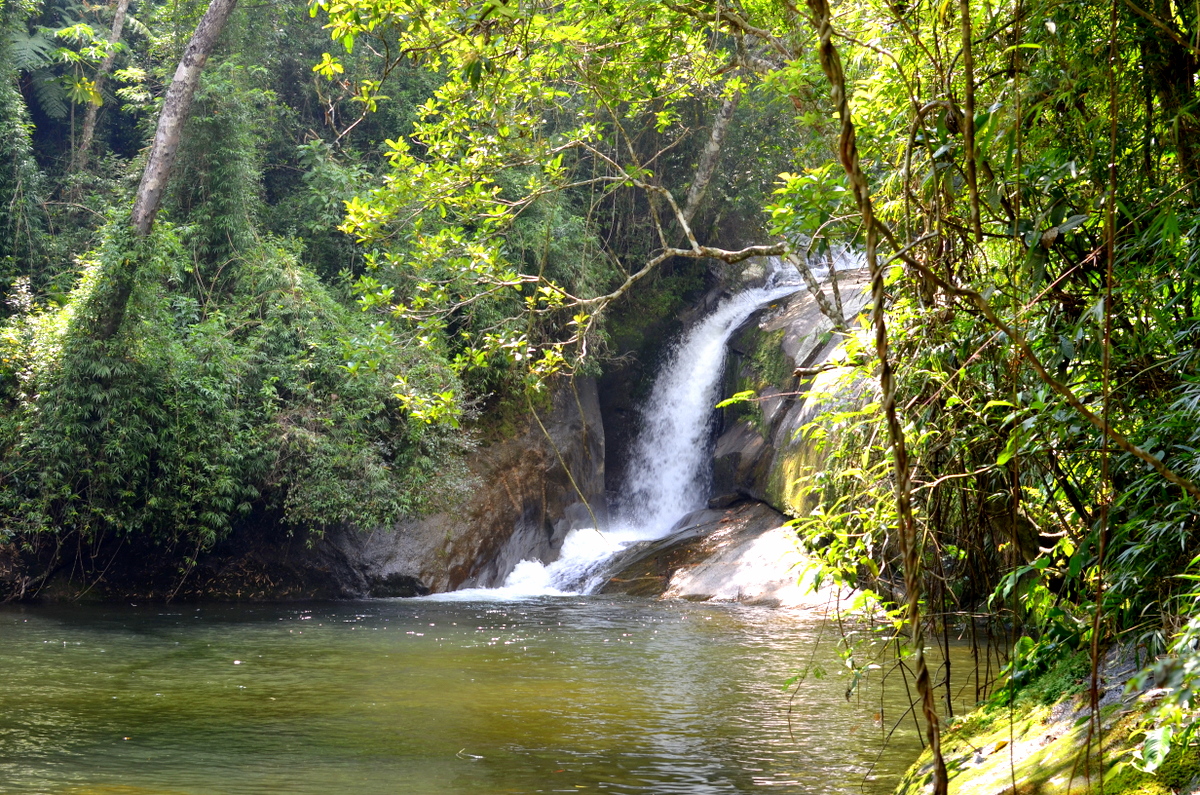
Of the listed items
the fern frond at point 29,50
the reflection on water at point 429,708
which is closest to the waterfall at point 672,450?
the reflection on water at point 429,708

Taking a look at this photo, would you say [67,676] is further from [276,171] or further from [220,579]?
[276,171]

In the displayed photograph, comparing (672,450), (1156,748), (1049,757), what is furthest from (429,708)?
(672,450)

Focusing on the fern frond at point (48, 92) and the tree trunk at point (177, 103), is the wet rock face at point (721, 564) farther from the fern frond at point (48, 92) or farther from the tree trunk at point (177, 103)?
the fern frond at point (48, 92)

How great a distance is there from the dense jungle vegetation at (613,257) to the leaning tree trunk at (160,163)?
10 cm

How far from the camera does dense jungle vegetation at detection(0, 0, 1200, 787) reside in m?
2.91

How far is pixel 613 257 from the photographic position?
1369 cm

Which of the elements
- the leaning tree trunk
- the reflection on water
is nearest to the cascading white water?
the reflection on water

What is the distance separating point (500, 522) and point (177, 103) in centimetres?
767

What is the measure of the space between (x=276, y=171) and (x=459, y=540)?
28.4ft

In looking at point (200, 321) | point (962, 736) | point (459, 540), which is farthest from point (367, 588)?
point (962, 736)

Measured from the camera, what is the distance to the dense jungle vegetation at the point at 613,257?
2910 millimetres

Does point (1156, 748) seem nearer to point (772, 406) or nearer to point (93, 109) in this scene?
point (772, 406)

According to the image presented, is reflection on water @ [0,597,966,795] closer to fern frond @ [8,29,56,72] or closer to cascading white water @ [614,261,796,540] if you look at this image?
cascading white water @ [614,261,796,540]

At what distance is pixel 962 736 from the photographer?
409 cm
